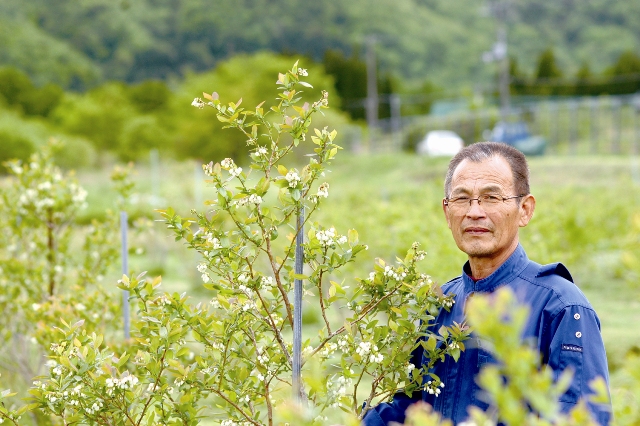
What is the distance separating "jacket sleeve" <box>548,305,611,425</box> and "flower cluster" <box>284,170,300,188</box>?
78 cm

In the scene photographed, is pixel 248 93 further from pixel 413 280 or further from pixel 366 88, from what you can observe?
pixel 413 280

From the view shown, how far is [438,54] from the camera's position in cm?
7119

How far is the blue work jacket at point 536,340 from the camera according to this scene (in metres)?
2.00

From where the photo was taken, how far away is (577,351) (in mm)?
2012

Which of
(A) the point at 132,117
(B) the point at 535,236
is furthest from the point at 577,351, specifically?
(A) the point at 132,117

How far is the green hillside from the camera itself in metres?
61.2

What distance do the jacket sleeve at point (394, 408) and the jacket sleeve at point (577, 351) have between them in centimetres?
54

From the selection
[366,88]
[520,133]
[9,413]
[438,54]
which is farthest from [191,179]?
[438,54]

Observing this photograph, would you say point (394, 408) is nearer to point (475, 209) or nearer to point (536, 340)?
point (536, 340)

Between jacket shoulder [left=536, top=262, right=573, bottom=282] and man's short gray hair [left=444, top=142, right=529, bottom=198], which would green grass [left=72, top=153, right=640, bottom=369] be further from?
man's short gray hair [left=444, top=142, right=529, bottom=198]

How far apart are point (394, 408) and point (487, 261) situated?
1.74ft

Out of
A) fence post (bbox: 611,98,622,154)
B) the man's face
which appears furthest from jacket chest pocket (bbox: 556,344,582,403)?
fence post (bbox: 611,98,622,154)

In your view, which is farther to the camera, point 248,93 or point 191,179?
point 248,93

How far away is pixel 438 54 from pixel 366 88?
1965 centimetres
